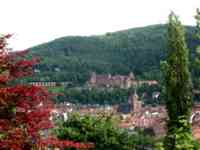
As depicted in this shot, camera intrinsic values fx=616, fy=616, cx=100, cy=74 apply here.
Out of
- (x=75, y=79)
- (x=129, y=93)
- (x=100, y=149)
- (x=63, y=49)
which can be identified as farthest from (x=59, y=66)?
(x=100, y=149)

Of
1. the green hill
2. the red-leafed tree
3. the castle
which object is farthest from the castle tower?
the red-leafed tree

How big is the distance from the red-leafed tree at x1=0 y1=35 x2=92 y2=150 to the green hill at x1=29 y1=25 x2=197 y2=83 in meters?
139

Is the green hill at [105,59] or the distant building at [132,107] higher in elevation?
the green hill at [105,59]

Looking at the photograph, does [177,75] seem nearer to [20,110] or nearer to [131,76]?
[20,110]

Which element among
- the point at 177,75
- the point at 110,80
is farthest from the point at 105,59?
the point at 177,75

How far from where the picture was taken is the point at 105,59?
188m

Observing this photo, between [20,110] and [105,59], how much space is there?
597 ft

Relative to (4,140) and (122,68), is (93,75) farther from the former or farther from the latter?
(4,140)

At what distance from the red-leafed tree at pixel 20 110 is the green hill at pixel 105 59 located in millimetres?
138780

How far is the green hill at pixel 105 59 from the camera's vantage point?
16312 centimetres

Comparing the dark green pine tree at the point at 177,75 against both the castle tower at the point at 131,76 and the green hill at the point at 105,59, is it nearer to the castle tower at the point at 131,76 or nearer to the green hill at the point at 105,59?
the green hill at the point at 105,59

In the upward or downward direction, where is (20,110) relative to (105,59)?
downward

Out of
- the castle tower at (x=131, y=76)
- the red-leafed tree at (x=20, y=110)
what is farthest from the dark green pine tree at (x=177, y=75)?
the castle tower at (x=131, y=76)

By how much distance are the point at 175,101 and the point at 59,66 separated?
152211 millimetres
